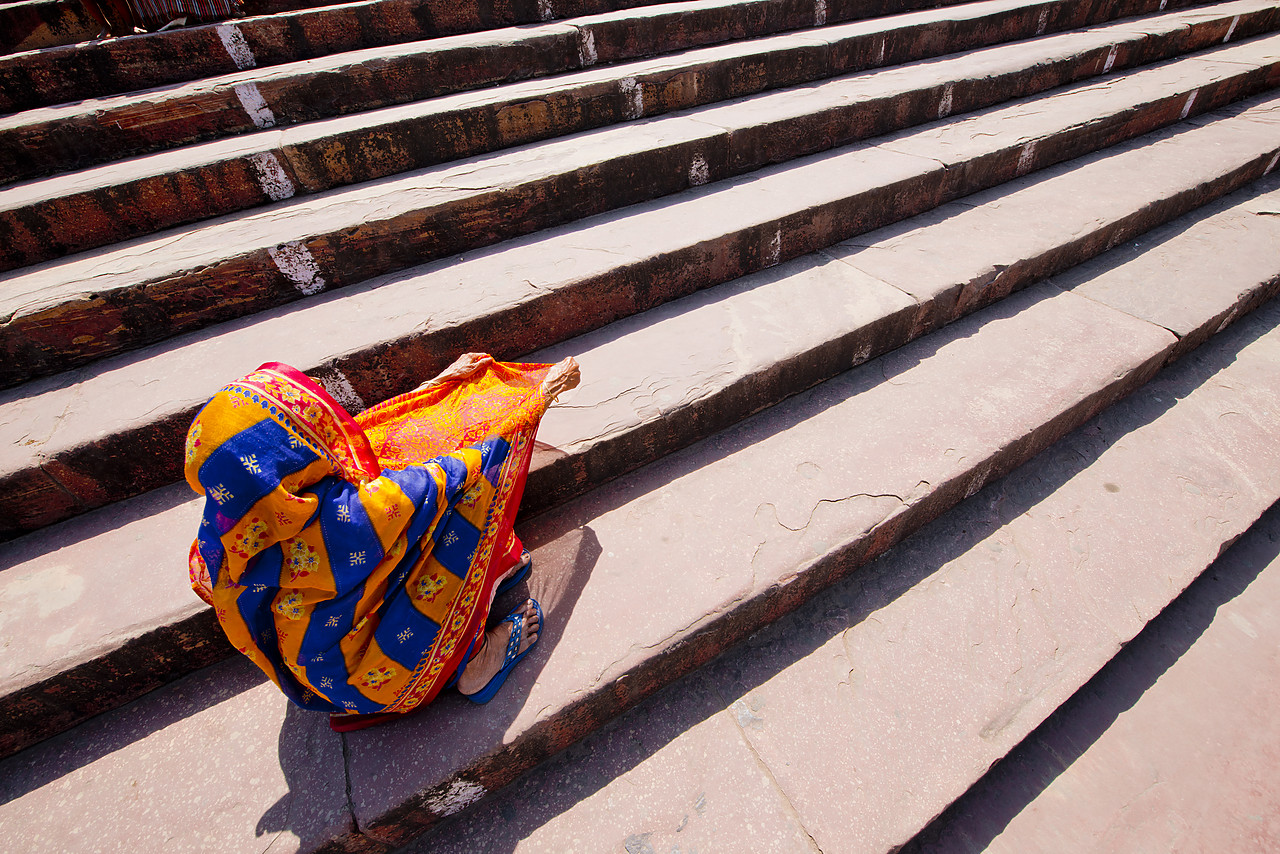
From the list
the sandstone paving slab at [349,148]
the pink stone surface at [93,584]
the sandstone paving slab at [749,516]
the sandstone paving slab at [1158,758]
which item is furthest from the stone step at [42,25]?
the sandstone paving slab at [1158,758]

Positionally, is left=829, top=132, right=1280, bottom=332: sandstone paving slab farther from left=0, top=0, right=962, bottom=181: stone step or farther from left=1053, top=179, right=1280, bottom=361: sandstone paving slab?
left=0, top=0, right=962, bottom=181: stone step

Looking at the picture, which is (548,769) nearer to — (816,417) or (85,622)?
(85,622)

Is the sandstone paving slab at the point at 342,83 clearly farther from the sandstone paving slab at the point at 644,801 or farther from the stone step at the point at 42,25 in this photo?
the sandstone paving slab at the point at 644,801

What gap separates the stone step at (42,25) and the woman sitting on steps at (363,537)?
363cm

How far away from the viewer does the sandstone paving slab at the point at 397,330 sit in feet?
6.22

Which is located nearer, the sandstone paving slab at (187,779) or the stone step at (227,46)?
the sandstone paving slab at (187,779)

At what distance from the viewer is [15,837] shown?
1.43 meters

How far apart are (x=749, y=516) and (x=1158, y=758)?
158cm

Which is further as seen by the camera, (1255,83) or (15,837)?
(1255,83)

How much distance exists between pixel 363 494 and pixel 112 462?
1.27 metres

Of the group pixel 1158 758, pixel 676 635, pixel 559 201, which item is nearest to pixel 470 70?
pixel 559 201

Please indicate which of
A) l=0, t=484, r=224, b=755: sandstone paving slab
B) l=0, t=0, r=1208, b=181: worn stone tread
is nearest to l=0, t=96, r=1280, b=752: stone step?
l=0, t=484, r=224, b=755: sandstone paving slab

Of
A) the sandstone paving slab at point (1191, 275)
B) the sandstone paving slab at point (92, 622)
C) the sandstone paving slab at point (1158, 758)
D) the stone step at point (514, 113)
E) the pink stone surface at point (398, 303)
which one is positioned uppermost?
the stone step at point (514, 113)

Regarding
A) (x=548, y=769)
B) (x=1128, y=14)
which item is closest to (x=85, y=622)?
(x=548, y=769)
